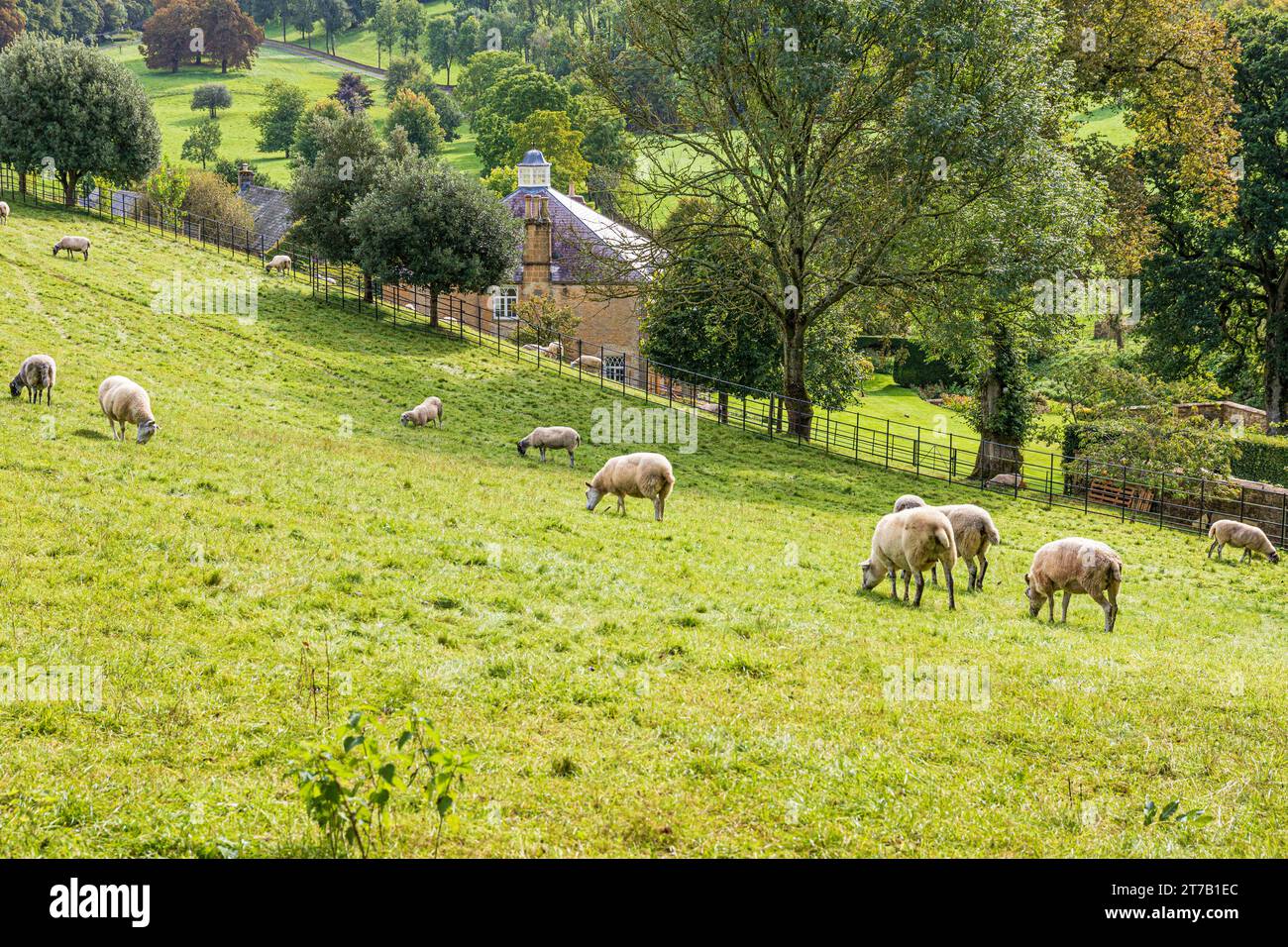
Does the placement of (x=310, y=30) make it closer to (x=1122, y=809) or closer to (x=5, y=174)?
(x=5, y=174)

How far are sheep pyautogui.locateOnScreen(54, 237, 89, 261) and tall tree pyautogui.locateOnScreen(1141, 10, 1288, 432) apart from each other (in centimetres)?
4366

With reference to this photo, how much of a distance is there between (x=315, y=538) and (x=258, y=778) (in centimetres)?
730

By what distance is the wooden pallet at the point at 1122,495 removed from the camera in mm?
31620

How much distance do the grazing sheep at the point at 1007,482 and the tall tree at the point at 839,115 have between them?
7.47 meters

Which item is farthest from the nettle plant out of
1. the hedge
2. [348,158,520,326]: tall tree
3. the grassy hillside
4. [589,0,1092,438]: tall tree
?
the hedge

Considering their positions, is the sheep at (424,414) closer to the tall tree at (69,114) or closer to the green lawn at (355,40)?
the tall tree at (69,114)

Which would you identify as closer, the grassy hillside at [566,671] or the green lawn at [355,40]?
the grassy hillside at [566,671]

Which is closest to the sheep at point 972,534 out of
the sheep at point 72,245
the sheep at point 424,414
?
the sheep at point 424,414

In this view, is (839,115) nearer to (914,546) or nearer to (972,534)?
(972,534)

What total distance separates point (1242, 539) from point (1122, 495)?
7.14m

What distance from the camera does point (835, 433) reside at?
1443 inches

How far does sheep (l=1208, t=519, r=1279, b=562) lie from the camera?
994 inches
